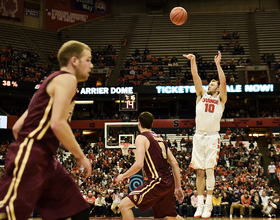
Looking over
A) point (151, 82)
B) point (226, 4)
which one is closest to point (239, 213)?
point (151, 82)

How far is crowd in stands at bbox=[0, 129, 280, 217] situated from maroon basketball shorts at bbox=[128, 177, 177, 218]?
28.0 ft

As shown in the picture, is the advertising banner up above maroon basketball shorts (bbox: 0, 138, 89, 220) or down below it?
above

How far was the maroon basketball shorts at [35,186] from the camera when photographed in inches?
117

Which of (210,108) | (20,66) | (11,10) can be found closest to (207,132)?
(210,108)

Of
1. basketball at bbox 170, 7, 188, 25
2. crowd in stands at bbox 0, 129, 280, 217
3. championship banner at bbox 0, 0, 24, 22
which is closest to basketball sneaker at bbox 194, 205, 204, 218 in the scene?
basketball at bbox 170, 7, 188, 25

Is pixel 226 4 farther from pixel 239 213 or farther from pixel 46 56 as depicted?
pixel 239 213

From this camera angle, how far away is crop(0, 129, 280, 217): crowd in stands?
1623 centimetres

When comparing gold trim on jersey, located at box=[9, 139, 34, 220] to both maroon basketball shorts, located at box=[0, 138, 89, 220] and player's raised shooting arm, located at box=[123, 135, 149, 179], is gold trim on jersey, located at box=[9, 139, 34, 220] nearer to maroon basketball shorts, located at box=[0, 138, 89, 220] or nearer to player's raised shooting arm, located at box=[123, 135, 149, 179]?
maroon basketball shorts, located at box=[0, 138, 89, 220]

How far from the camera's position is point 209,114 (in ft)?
23.5

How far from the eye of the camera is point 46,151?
10.5ft

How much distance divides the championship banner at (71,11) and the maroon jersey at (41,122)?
39.7m

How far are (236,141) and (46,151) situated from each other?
24.7 meters

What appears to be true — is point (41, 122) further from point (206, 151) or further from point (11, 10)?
point (11, 10)

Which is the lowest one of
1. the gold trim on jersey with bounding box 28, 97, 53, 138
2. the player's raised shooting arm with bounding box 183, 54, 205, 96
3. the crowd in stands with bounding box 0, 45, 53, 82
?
the gold trim on jersey with bounding box 28, 97, 53, 138
